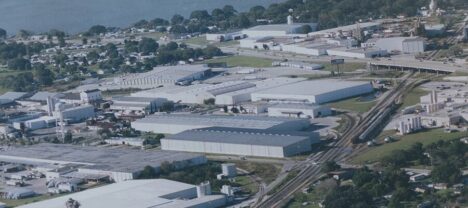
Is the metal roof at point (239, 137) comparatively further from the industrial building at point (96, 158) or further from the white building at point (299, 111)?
the white building at point (299, 111)

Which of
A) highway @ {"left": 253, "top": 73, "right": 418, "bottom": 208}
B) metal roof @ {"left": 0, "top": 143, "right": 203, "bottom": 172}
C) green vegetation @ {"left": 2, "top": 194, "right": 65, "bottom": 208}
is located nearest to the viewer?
highway @ {"left": 253, "top": 73, "right": 418, "bottom": 208}

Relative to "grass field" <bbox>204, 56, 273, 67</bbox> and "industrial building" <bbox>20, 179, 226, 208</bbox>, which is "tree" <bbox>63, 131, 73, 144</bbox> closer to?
"industrial building" <bbox>20, 179, 226, 208</bbox>

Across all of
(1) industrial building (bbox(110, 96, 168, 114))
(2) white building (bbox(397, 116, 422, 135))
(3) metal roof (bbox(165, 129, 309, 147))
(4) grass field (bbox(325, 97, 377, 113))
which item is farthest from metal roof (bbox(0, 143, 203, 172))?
(4) grass field (bbox(325, 97, 377, 113))

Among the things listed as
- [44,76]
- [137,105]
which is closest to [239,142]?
[137,105]

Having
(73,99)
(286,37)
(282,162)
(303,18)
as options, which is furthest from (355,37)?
(282,162)

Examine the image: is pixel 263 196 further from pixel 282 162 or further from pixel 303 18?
pixel 303 18

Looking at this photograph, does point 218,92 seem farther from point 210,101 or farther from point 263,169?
point 263,169
